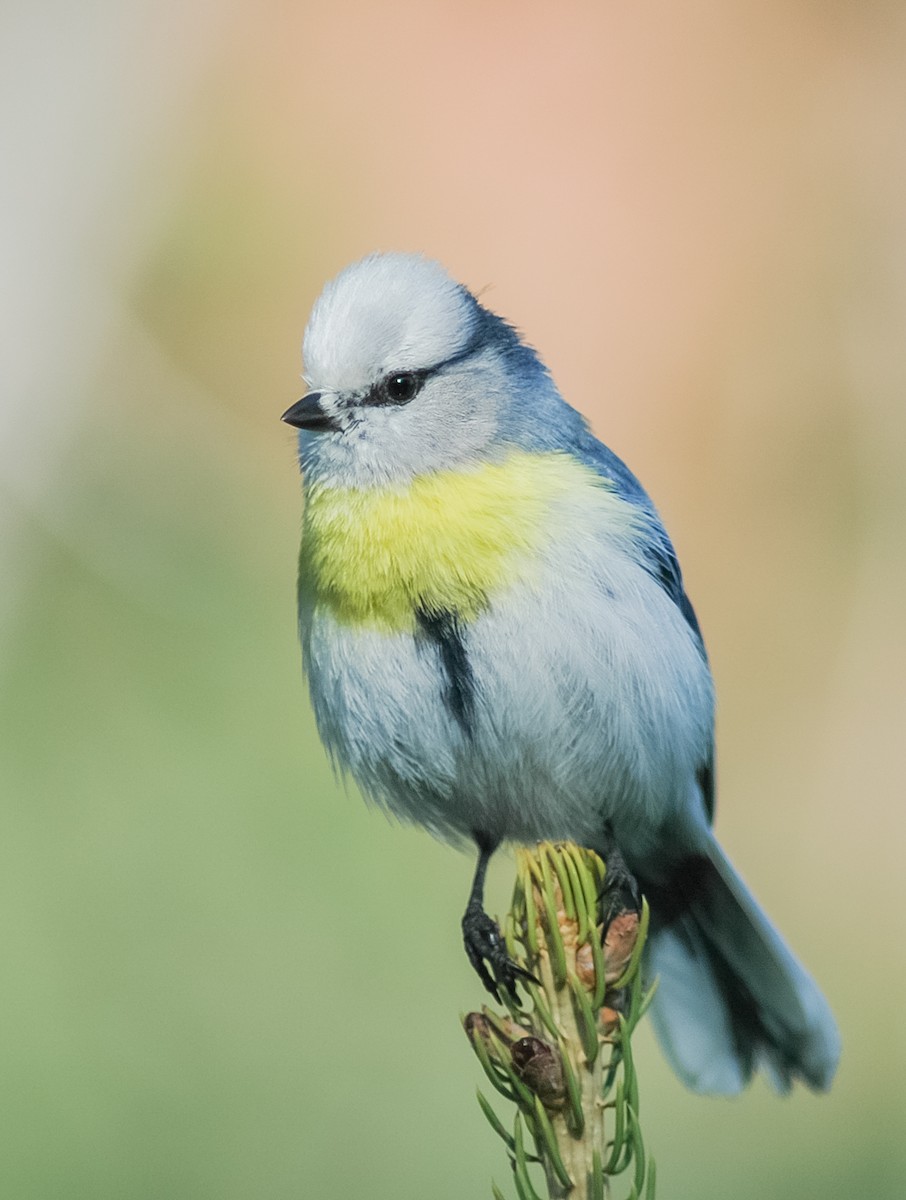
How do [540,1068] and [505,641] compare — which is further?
[505,641]

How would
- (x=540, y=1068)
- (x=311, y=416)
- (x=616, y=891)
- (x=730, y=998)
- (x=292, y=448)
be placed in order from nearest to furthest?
(x=540, y=1068) < (x=616, y=891) < (x=311, y=416) < (x=730, y=998) < (x=292, y=448)

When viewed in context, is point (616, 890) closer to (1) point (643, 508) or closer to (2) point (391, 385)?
(1) point (643, 508)

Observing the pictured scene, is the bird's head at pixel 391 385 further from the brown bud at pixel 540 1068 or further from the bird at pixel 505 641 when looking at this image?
the brown bud at pixel 540 1068

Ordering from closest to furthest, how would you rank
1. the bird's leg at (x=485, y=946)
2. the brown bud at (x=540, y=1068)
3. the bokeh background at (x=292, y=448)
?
the brown bud at (x=540, y=1068) < the bird's leg at (x=485, y=946) < the bokeh background at (x=292, y=448)

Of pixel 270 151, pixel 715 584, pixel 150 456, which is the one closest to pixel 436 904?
pixel 715 584

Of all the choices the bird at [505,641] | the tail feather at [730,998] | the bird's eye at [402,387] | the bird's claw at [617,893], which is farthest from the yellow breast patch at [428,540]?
the tail feather at [730,998]

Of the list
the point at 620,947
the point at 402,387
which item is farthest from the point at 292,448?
the point at 620,947

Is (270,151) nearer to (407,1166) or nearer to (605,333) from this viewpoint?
(605,333)
